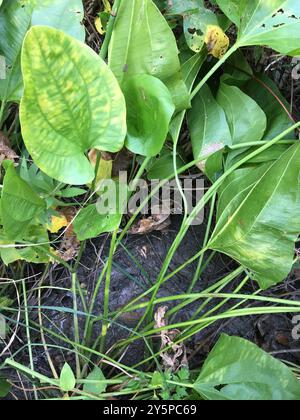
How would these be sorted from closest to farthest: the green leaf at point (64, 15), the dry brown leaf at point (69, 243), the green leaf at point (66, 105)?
the green leaf at point (66, 105) < the green leaf at point (64, 15) < the dry brown leaf at point (69, 243)

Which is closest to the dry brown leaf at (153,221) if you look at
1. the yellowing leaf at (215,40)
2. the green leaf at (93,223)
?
the green leaf at (93,223)

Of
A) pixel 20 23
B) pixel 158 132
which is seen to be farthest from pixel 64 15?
pixel 158 132

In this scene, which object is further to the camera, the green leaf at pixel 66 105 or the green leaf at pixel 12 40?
the green leaf at pixel 12 40

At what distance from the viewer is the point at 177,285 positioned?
87cm

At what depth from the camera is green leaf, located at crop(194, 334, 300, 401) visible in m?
0.62

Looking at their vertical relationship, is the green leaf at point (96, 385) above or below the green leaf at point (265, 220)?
below

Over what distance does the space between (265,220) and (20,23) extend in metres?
0.44

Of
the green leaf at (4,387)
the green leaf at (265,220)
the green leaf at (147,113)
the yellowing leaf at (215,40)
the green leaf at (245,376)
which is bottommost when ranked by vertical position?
the green leaf at (4,387)

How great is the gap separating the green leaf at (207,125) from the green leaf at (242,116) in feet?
0.04

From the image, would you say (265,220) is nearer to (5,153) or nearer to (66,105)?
(66,105)

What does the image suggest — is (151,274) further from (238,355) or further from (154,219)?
(238,355)

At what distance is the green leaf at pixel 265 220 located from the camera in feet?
1.96

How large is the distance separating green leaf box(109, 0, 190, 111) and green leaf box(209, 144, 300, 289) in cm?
19

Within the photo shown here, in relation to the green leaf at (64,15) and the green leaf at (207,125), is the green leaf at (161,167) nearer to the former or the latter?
the green leaf at (207,125)
